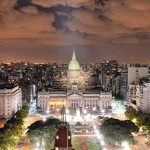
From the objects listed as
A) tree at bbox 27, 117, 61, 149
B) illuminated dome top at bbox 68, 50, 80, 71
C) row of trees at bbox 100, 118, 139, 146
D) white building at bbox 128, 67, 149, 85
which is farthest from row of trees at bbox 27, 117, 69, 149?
illuminated dome top at bbox 68, 50, 80, 71

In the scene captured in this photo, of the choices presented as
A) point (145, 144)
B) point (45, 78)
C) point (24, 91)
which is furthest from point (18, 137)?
point (45, 78)

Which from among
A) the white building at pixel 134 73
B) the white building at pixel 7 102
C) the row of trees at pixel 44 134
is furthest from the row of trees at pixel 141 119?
the white building at pixel 134 73

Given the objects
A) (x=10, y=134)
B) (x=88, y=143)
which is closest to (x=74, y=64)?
(x=88, y=143)

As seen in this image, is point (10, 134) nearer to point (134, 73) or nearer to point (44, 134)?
point (44, 134)

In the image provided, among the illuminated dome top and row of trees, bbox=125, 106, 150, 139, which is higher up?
the illuminated dome top

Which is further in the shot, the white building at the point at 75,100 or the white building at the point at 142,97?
the white building at the point at 75,100

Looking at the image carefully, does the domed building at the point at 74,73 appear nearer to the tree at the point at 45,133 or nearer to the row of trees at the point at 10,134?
the row of trees at the point at 10,134

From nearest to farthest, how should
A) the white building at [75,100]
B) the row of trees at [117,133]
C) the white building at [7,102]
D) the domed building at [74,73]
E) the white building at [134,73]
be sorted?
the row of trees at [117,133] < the white building at [7,102] < the white building at [75,100] < the white building at [134,73] < the domed building at [74,73]

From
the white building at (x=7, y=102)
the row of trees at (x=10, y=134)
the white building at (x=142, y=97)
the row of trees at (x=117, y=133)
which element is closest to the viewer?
the row of trees at (x=10, y=134)

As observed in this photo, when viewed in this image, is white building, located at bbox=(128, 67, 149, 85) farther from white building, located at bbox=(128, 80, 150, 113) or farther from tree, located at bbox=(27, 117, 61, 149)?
tree, located at bbox=(27, 117, 61, 149)

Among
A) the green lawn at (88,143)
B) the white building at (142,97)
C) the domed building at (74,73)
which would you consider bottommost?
the green lawn at (88,143)

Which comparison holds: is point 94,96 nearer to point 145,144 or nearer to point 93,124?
point 93,124
